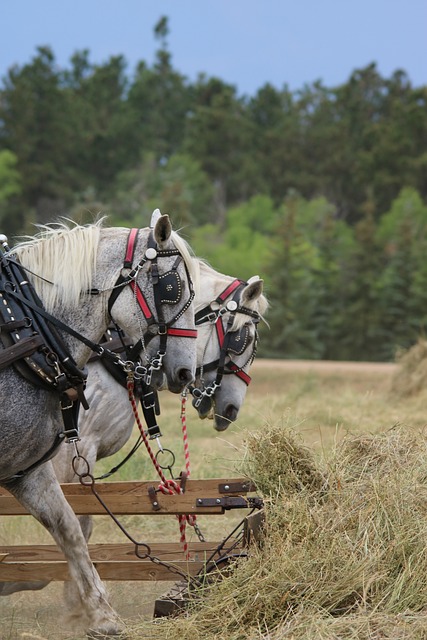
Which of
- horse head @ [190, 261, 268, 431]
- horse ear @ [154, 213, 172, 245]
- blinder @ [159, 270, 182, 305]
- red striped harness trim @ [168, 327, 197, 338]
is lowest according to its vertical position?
horse head @ [190, 261, 268, 431]

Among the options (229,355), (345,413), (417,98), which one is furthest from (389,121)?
(229,355)

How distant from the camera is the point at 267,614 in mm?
3988

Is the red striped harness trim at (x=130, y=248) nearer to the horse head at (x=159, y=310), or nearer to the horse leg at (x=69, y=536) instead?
the horse head at (x=159, y=310)

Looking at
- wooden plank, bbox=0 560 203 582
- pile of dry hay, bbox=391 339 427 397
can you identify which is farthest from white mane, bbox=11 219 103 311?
pile of dry hay, bbox=391 339 427 397

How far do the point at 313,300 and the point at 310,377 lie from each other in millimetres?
18185

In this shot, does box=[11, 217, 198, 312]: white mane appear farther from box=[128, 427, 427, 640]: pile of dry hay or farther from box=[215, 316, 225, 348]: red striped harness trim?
box=[215, 316, 225, 348]: red striped harness trim

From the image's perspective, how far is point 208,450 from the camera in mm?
8352

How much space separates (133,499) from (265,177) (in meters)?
57.5

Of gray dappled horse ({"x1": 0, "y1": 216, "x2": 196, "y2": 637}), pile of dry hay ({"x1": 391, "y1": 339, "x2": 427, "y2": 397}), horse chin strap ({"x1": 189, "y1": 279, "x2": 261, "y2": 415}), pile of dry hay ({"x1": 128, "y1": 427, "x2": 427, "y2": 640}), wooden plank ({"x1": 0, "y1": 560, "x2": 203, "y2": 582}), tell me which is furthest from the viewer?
pile of dry hay ({"x1": 391, "y1": 339, "x2": 427, "y2": 397})

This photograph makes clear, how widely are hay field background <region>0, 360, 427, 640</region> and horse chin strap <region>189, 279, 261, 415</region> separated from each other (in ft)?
1.06

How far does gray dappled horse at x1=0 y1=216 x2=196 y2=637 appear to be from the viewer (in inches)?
164

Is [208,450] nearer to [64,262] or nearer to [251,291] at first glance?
[251,291]

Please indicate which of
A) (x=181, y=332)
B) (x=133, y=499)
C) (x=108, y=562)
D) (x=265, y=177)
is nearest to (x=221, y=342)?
(x=133, y=499)

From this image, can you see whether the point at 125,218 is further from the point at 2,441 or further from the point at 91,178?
the point at 2,441
